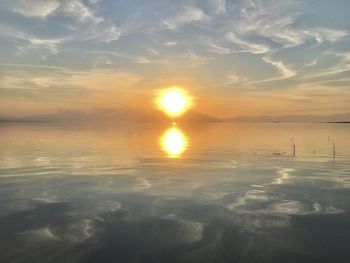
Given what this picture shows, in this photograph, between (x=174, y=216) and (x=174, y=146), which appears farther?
(x=174, y=146)

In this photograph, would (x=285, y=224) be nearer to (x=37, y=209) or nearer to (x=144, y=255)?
(x=144, y=255)

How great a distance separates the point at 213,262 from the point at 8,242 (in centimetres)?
773

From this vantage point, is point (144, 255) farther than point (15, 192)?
No

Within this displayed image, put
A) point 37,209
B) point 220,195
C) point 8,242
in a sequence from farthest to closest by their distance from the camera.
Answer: point 220,195
point 37,209
point 8,242

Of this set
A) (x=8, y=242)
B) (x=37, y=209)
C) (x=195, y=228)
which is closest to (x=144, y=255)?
(x=195, y=228)

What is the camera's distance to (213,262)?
12250mm

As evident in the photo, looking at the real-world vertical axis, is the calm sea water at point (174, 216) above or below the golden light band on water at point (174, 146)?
below

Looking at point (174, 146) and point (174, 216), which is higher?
point (174, 146)

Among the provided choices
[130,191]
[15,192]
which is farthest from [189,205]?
[15,192]

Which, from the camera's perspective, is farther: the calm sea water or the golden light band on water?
the golden light band on water

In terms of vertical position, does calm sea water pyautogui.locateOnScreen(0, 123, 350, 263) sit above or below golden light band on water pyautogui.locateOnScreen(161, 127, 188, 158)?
below

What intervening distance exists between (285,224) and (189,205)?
5.38 meters

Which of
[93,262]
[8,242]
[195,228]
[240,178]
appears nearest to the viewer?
[93,262]

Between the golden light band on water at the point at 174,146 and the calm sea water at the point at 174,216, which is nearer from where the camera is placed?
the calm sea water at the point at 174,216
